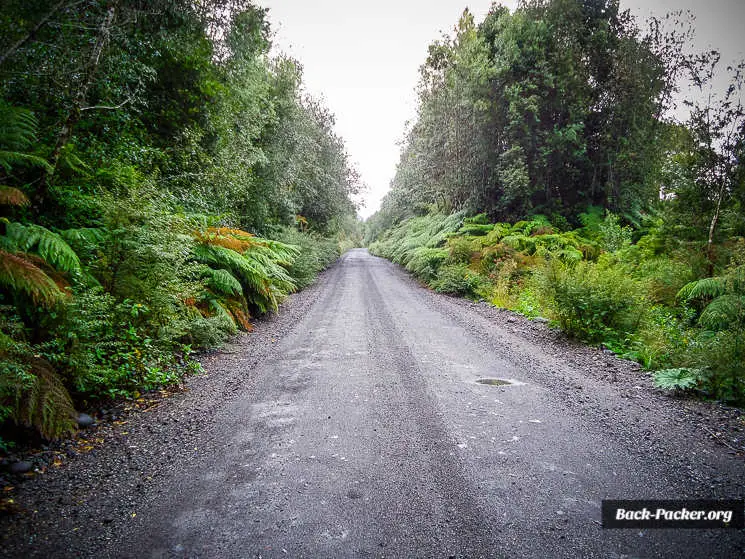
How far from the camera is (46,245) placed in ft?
11.8

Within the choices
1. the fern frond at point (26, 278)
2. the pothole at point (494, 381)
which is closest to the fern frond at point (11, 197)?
the fern frond at point (26, 278)

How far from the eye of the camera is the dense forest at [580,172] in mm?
7267

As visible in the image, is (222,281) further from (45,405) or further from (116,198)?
(45,405)

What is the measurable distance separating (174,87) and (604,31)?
62.4 ft

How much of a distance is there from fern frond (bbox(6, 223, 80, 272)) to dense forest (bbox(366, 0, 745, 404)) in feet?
24.4

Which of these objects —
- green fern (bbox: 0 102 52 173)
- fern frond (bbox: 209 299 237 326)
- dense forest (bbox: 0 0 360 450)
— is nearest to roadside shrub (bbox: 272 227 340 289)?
dense forest (bbox: 0 0 360 450)

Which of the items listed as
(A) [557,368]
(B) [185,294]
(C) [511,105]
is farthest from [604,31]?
(B) [185,294]

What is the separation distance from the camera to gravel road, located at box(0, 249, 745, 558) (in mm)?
2088

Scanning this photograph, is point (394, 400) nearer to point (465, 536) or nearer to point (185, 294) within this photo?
point (465, 536)

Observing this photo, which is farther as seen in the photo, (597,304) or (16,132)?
(597,304)

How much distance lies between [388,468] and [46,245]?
161 inches

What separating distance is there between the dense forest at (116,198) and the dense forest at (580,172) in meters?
6.62

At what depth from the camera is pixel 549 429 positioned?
3455 mm

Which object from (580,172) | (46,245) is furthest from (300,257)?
(580,172)
